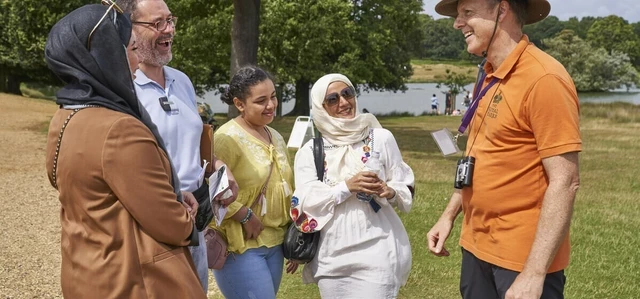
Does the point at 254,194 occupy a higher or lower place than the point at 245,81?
lower

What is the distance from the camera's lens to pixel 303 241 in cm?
402

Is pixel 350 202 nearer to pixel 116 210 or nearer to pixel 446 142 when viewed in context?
pixel 446 142

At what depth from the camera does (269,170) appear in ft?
13.4

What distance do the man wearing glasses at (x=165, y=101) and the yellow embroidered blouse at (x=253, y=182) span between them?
40 cm

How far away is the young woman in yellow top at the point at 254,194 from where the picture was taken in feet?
13.1

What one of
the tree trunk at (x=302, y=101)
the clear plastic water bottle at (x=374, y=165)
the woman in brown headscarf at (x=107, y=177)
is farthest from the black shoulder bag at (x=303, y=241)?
the tree trunk at (x=302, y=101)

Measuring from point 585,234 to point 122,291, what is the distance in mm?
7048

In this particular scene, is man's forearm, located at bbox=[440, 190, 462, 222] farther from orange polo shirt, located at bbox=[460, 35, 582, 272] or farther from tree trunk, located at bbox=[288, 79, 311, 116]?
tree trunk, located at bbox=[288, 79, 311, 116]

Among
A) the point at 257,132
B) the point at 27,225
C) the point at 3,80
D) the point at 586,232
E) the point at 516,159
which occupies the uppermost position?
the point at 516,159

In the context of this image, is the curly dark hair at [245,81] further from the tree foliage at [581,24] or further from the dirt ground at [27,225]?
the tree foliage at [581,24]

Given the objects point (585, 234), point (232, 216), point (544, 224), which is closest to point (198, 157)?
point (232, 216)

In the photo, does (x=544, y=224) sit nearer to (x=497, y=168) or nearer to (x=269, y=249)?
(x=497, y=168)

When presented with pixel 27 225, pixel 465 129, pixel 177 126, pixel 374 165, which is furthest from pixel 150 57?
pixel 27 225

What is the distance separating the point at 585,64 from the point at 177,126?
238 feet
